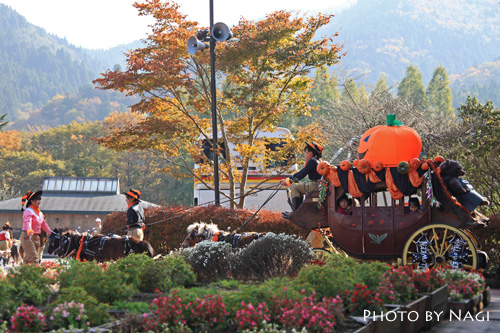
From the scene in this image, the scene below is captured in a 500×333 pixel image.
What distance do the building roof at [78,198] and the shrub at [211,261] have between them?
29279 mm

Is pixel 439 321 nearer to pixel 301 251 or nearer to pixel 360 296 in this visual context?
pixel 360 296

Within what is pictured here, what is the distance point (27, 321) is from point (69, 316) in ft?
1.26

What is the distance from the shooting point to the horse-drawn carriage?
10.6 m

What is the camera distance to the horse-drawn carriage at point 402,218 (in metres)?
10.6

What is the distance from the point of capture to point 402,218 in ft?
36.2

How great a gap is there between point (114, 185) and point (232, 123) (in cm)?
2558

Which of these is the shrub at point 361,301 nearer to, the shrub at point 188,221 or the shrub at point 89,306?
the shrub at point 89,306

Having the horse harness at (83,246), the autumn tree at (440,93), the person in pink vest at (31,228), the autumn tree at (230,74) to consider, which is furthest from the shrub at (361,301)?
the autumn tree at (440,93)

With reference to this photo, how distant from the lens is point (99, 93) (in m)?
187

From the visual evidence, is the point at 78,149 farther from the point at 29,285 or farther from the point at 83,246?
the point at 29,285

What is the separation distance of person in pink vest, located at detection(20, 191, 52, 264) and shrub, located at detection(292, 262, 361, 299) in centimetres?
691

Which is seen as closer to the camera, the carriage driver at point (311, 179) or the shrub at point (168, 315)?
the shrub at point (168, 315)

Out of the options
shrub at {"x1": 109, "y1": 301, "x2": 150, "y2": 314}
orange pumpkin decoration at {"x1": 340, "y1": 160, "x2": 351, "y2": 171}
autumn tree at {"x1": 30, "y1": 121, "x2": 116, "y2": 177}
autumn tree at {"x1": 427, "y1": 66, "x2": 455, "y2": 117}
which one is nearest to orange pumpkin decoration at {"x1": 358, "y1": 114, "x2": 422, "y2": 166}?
orange pumpkin decoration at {"x1": 340, "y1": 160, "x2": 351, "y2": 171}

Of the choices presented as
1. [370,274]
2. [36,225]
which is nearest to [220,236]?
[36,225]
